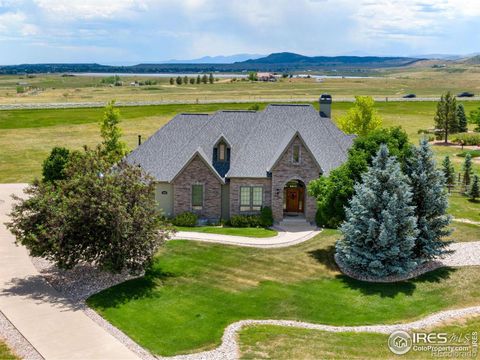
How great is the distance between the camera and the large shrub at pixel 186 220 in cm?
3738

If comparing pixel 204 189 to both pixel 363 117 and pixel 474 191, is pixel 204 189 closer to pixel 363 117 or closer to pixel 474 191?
pixel 474 191

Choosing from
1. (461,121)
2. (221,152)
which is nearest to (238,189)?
(221,152)

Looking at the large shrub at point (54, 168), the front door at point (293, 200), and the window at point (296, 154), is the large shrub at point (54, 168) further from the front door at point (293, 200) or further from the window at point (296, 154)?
the window at point (296, 154)

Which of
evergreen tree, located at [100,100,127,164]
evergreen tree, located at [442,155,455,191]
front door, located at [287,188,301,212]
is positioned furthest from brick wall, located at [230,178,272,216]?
evergreen tree, located at [442,155,455,191]

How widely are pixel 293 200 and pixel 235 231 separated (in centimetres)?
577

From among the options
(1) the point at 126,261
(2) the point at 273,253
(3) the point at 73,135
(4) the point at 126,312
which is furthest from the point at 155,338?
(3) the point at 73,135

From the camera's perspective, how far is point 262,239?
34562 millimetres

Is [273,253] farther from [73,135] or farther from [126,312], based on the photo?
[73,135]

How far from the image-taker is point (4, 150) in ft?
236

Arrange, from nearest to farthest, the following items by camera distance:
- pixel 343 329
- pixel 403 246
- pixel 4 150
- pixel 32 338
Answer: pixel 32 338 → pixel 343 329 → pixel 403 246 → pixel 4 150

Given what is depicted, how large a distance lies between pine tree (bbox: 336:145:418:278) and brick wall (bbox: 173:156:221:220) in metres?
12.0

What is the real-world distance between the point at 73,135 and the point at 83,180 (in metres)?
62.1

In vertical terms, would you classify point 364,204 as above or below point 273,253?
above

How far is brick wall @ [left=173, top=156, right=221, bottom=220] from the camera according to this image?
37.7m
